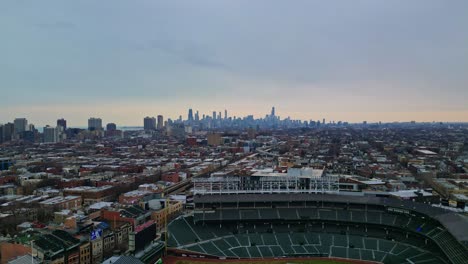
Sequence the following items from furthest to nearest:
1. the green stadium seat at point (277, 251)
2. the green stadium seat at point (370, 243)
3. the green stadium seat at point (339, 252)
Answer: the green stadium seat at point (370, 243)
the green stadium seat at point (277, 251)
the green stadium seat at point (339, 252)

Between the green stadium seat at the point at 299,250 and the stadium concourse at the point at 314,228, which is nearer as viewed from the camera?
the stadium concourse at the point at 314,228

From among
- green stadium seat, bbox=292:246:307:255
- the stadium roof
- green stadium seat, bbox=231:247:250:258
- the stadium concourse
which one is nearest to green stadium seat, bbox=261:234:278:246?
the stadium concourse

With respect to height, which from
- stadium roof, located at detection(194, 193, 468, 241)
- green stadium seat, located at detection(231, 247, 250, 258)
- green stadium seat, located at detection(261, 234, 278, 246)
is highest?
stadium roof, located at detection(194, 193, 468, 241)

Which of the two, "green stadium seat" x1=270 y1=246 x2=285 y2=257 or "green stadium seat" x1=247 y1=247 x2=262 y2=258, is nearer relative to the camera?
"green stadium seat" x1=247 y1=247 x2=262 y2=258

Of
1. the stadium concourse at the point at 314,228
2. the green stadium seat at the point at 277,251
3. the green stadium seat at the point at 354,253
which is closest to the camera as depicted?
the stadium concourse at the point at 314,228

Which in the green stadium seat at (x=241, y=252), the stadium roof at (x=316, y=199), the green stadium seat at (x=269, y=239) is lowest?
the green stadium seat at (x=241, y=252)

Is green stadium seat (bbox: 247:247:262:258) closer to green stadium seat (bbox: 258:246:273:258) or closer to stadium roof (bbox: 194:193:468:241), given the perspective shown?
green stadium seat (bbox: 258:246:273:258)

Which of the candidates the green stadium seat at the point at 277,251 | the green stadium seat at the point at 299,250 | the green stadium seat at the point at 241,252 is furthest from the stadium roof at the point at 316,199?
the green stadium seat at the point at 241,252

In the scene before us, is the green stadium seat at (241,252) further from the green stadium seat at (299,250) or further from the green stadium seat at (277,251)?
the green stadium seat at (299,250)
